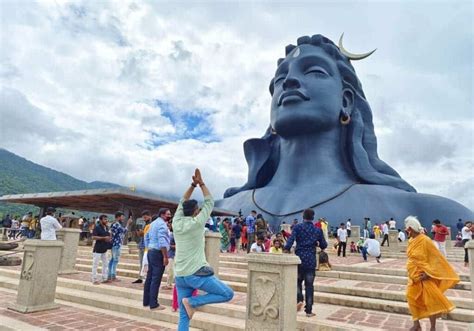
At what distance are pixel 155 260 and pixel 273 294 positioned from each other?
7.37 feet

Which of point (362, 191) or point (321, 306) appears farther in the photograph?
point (362, 191)

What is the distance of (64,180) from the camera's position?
94.7m

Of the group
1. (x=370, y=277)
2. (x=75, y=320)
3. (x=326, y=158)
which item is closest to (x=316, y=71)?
(x=326, y=158)

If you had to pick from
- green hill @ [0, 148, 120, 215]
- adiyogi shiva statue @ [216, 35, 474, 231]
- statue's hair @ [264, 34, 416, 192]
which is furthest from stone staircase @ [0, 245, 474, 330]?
green hill @ [0, 148, 120, 215]

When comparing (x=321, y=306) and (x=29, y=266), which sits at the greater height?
(x=29, y=266)

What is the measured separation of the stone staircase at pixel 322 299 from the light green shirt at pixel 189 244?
161cm

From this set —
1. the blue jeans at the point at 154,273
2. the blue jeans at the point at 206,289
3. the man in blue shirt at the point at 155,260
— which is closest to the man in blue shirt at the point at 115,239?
the man in blue shirt at the point at 155,260

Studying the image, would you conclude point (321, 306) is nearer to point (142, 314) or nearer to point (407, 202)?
point (142, 314)

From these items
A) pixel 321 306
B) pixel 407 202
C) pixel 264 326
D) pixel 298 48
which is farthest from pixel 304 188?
pixel 264 326

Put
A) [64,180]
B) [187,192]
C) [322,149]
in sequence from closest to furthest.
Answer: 1. [187,192]
2. [322,149]
3. [64,180]

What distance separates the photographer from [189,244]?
3.47 m

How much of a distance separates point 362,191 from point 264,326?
72.4 feet

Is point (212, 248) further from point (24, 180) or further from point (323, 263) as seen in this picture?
point (24, 180)

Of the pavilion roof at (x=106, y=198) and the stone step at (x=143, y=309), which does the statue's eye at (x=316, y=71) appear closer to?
the pavilion roof at (x=106, y=198)
